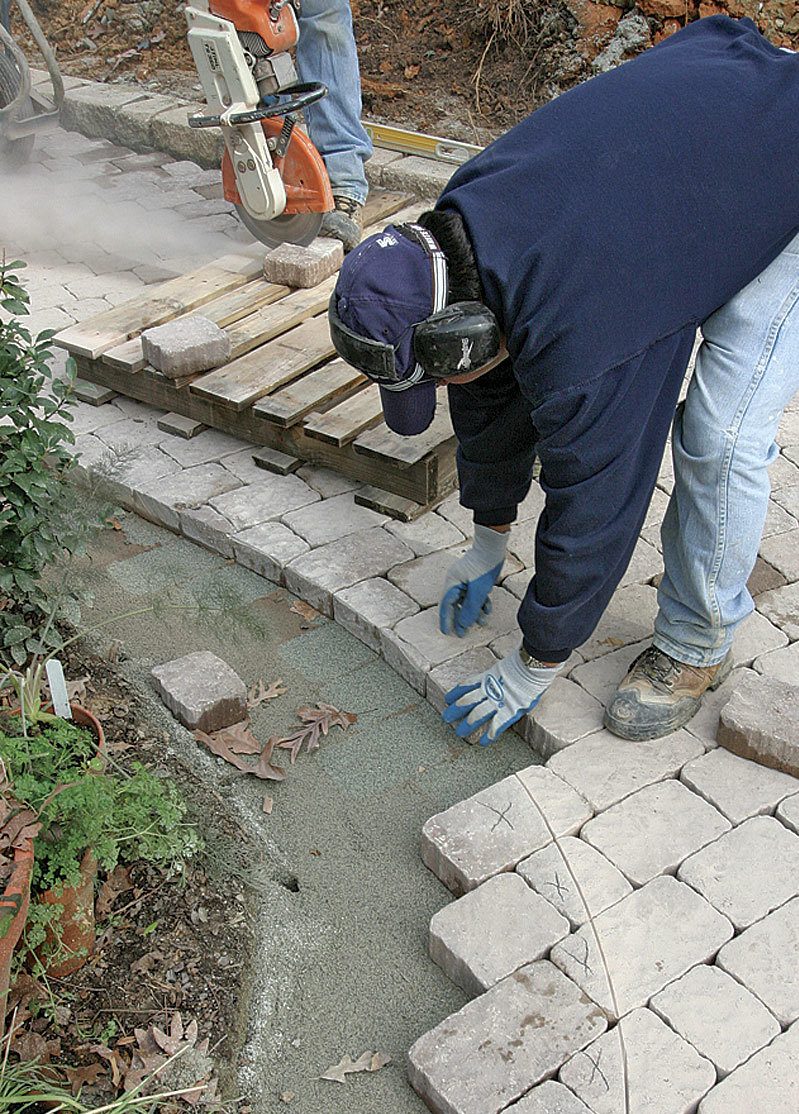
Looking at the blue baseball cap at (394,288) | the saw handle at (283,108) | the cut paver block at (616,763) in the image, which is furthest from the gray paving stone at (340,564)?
the saw handle at (283,108)

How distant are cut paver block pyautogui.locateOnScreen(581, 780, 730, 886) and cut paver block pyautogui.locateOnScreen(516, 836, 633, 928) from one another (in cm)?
3

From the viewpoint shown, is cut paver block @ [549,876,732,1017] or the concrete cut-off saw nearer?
cut paver block @ [549,876,732,1017]

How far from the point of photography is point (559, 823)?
2836 millimetres

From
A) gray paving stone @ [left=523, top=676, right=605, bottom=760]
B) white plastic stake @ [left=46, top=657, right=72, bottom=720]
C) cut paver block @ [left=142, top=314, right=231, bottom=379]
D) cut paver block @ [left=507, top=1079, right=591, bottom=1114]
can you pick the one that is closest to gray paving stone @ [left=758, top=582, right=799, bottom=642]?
gray paving stone @ [left=523, top=676, right=605, bottom=760]

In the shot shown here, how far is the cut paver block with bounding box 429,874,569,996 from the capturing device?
2.54 m

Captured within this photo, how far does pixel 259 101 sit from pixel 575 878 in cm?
330

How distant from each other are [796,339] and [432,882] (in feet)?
5.34

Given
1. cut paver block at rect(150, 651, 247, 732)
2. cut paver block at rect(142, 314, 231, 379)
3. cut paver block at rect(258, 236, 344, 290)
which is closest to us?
cut paver block at rect(150, 651, 247, 732)

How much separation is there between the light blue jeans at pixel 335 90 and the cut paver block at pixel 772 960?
3.85 meters

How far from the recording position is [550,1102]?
229 centimetres

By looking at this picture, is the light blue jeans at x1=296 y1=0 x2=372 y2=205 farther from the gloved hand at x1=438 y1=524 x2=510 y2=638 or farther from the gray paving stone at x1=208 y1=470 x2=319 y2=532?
the gloved hand at x1=438 y1=524 x2=510 y2=638

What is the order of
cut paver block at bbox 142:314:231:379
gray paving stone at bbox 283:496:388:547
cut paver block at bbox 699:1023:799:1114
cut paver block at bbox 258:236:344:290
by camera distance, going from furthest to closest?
cut paver block at bbox 258:236:344:290 → cut paver block at bbox 142:314:231:379 → gray paving stone at bbox 283:496:388:547 → cut paver block at bbox 699:1023:799:1114

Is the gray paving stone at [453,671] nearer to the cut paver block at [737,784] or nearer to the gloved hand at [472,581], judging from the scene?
the gloved hand at [472,581]

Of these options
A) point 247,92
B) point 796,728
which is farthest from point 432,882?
point 247,92
